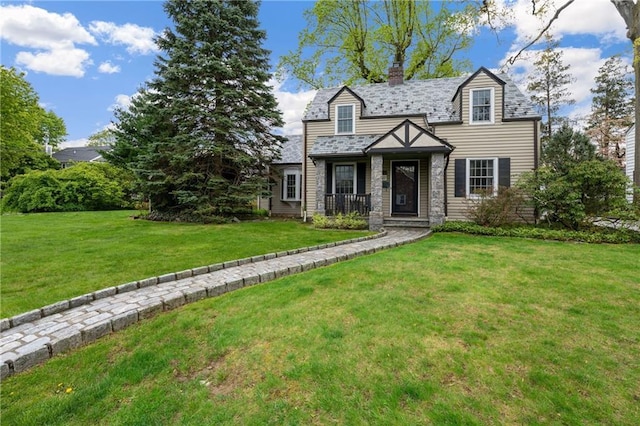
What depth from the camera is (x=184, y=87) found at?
13.5 m

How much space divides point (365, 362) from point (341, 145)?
11217mm

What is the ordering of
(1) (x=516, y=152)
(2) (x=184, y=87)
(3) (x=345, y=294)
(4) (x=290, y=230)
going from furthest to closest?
(2) (x=184, y=87), (1) (x=516, y=152), (4) (x=290, y=230), (3) (x=345, y=294)

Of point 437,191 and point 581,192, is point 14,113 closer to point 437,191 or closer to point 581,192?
point 437,191

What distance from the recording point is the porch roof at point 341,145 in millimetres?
12628

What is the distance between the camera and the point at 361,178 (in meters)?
13.4

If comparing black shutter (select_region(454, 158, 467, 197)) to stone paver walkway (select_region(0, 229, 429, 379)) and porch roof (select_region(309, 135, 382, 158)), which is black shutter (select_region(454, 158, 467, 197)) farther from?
stone paver walkway (select_region(0, 229, 429, 379))

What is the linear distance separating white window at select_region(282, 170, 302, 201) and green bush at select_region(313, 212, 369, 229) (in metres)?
5.14

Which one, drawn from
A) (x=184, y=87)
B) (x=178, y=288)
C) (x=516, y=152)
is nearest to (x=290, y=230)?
(x=178, y=288)

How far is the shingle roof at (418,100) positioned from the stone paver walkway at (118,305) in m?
9.06

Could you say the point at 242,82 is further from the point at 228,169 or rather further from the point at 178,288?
the point at 178,288

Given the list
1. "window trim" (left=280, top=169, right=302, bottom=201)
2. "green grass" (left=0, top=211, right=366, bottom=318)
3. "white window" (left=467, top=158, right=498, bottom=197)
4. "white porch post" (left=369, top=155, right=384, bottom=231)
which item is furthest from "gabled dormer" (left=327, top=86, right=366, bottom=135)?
"green grass" (left=0, top=211, right=366, bottom=318)

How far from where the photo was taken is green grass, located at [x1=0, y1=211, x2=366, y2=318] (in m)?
4.78

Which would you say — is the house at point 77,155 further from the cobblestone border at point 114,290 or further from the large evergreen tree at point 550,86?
the large evergreen tree at point 550,86

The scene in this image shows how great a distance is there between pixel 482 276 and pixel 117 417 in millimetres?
5269
